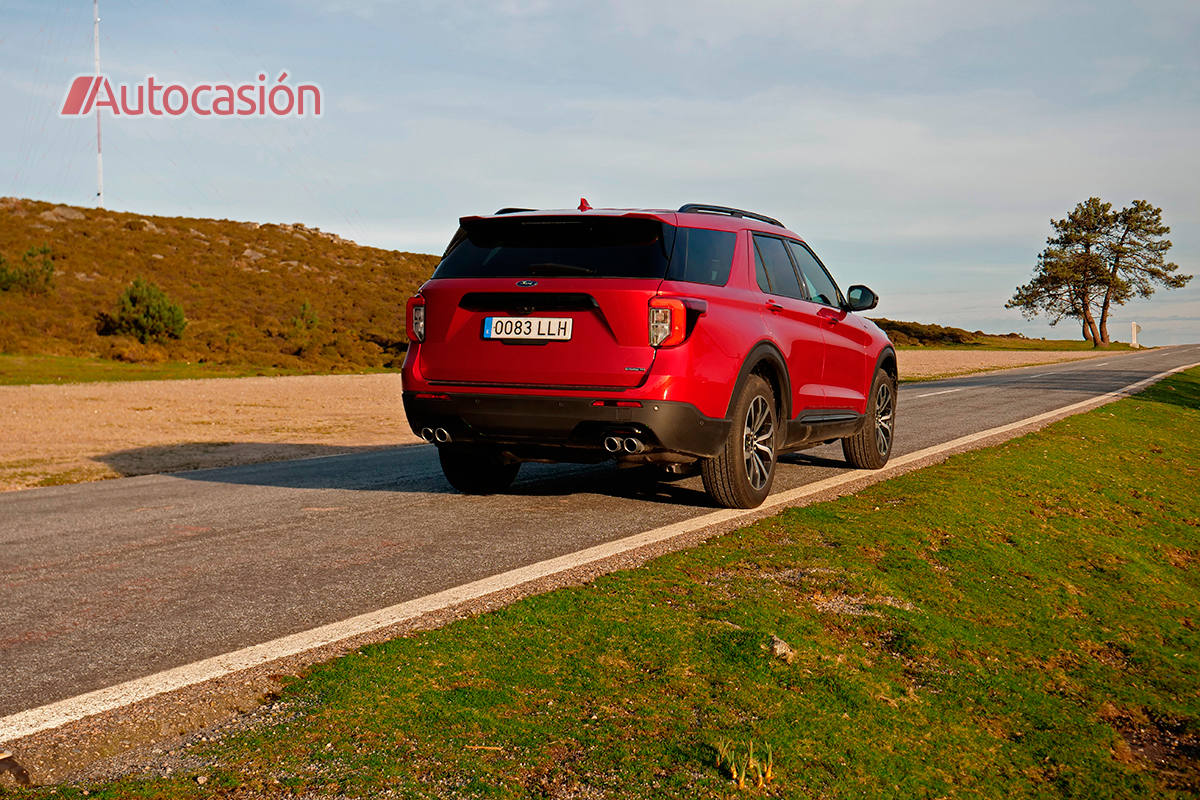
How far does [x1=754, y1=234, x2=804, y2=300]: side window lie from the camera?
24.7 feet

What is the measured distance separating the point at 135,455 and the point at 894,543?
9753 mm

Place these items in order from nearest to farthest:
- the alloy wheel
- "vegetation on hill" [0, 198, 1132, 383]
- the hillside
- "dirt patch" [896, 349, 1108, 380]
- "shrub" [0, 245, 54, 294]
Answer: the alloy wheel, "dirt patch" [896, 349, 1108, 380], "vegetation on hill" [0, 198, 1132, 383], the hillside, "shrub" [0, 245, 54, 294]

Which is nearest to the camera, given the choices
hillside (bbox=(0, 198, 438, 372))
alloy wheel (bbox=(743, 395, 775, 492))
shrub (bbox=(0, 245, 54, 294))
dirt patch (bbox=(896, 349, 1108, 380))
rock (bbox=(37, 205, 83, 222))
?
alloy wheel (bbox=(743, 395, 775, 492))

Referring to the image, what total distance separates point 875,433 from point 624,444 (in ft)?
13.3

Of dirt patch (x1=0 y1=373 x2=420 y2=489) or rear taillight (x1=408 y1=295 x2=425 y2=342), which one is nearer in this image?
rear taillight (x1=408 y1=295 x2=425 y2=342)

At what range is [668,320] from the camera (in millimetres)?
6203

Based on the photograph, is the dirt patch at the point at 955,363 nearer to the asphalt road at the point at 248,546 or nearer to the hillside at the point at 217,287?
the hillside at the point at 217,287

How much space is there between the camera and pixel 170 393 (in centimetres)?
2425

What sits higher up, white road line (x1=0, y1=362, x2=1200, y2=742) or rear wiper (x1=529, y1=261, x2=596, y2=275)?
rear wiper (x1=529, y1=261, x2=596, y2=275)

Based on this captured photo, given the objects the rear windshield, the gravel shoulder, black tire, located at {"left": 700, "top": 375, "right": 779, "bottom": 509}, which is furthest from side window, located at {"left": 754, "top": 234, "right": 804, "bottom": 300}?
the gravel shoulder

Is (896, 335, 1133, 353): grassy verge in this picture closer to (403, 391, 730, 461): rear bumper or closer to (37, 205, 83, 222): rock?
(37, 205, 83, 222): rock

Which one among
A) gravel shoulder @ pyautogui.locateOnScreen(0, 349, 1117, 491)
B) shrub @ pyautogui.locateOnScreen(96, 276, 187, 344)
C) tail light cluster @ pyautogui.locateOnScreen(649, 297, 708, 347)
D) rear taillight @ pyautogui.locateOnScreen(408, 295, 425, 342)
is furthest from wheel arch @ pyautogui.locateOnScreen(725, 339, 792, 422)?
shrub @ pyautogui.locateOnScreen(96, 276, 187, 344)

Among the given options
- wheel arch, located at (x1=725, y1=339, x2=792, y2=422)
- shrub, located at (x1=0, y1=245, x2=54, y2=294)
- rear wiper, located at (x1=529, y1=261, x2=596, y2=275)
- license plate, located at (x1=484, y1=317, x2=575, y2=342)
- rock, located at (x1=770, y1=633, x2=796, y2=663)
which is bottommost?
rock, located at (x1=770, y1=633, x2=796, y2=663)

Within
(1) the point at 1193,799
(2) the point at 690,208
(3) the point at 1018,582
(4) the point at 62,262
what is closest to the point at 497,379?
(2) the point at 690,208
